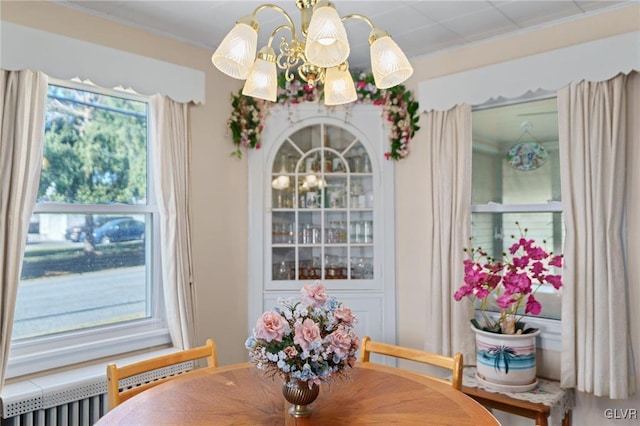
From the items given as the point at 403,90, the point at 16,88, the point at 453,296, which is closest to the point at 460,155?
the point at 403,90

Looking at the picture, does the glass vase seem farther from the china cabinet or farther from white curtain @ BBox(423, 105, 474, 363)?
the china cabinet

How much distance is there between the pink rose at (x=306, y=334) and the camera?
54.6 inches

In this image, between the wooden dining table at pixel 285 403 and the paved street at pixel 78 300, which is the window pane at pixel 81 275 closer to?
the paved street at pixel 78 300

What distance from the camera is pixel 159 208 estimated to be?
279 cm

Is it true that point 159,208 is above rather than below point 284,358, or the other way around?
above

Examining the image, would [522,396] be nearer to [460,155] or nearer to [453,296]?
[453,296]

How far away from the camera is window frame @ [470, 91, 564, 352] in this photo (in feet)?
8.68

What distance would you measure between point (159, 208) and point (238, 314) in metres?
0.94

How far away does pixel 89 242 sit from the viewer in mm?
2613

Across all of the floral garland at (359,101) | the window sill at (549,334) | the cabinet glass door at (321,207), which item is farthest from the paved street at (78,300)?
the window sill at (549,334)

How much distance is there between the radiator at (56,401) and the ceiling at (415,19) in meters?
1.90

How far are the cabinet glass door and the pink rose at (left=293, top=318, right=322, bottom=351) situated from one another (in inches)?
74.7

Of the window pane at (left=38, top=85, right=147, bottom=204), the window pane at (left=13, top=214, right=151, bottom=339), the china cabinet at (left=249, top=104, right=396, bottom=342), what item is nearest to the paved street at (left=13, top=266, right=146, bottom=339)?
the window pane at (left=13, top=214, right=151, bottom=339)

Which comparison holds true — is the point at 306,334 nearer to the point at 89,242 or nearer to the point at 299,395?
the point at 299,395
